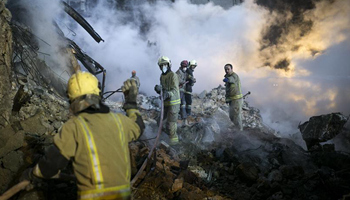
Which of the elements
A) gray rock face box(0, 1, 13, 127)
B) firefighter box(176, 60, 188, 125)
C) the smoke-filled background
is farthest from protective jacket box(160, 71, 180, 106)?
the smoke-filled background

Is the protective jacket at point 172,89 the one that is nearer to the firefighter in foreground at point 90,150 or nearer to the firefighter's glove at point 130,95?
the firefighter's glove at point 130,95

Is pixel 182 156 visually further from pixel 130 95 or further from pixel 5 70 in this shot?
pixel 5 70

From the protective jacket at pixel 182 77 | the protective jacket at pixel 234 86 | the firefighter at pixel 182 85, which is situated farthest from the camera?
the protective jacket at pixel 182 77

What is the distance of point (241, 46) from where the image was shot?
50.5ft

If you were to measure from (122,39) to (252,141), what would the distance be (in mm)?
11949

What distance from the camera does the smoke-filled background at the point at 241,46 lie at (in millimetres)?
13094

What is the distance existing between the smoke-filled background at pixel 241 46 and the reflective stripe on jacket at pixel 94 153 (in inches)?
449

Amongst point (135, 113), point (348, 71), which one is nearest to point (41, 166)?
point (135, 113)

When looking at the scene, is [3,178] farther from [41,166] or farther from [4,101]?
[41,166]

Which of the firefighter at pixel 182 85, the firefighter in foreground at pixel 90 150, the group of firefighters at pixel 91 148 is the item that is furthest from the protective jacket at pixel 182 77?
the firefighter in foreground at pixel 90 150

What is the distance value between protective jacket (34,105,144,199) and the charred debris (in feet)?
2.54

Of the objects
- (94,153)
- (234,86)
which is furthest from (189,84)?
(94,153)

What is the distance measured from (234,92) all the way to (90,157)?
191 inches

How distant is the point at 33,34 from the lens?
521 cm
